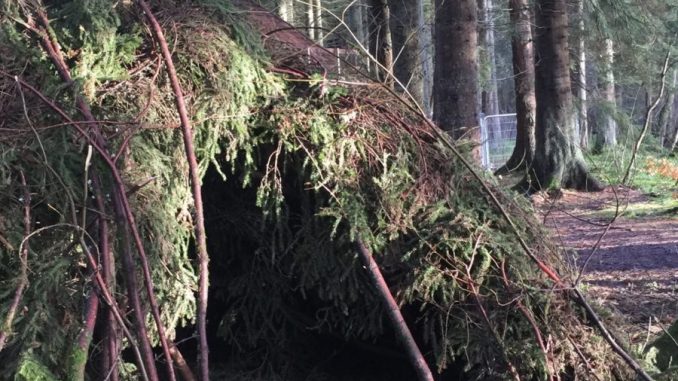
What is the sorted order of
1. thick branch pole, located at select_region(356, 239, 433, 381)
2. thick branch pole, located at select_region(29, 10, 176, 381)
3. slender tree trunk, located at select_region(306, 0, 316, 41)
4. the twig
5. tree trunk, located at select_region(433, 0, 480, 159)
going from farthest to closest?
1. tree trunk, located at select_region(433, 0, 480, 159)
2. slender tree trunk, located at select_region(306, 0, 316, 41)
3. thick branch pole, located at select_region(356, 239, 433, 381)
4. thick branch pole, located at select_region(29, 10, 176, 381)
5. the twig

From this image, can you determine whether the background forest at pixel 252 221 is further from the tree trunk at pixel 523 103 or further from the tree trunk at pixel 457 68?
the tree trunk at pixel 523 103

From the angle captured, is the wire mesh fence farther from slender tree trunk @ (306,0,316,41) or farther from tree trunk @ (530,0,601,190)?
slender tree trunk @ (306,0,316,41)

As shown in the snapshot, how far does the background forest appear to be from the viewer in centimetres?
359

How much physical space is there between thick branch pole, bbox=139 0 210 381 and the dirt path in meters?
2.08

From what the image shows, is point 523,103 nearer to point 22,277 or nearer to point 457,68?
point 457,68

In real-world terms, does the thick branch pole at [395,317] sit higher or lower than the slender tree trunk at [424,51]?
lower

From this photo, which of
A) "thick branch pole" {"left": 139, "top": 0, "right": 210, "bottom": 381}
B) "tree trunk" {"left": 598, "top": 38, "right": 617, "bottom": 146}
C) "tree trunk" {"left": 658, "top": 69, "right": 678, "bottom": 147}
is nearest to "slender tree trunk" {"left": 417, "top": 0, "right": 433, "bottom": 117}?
"thick branch pole" {"left": 139, "top": 0, "right": 210, "bottom": 381}

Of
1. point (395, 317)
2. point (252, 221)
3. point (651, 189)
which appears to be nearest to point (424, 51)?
point (651, 189)

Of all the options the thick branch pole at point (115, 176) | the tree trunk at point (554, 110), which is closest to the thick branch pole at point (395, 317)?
the thick branch pole at point (115, 176)

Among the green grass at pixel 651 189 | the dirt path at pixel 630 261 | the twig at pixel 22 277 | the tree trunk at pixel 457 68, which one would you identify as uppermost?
the tree trunk at pixel 457 68

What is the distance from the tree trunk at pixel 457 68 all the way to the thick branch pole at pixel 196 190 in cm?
445

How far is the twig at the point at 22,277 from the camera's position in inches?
Result: 128

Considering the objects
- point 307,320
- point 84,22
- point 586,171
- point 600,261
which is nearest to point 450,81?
point 600,261

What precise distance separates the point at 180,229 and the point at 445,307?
63.1 inches
